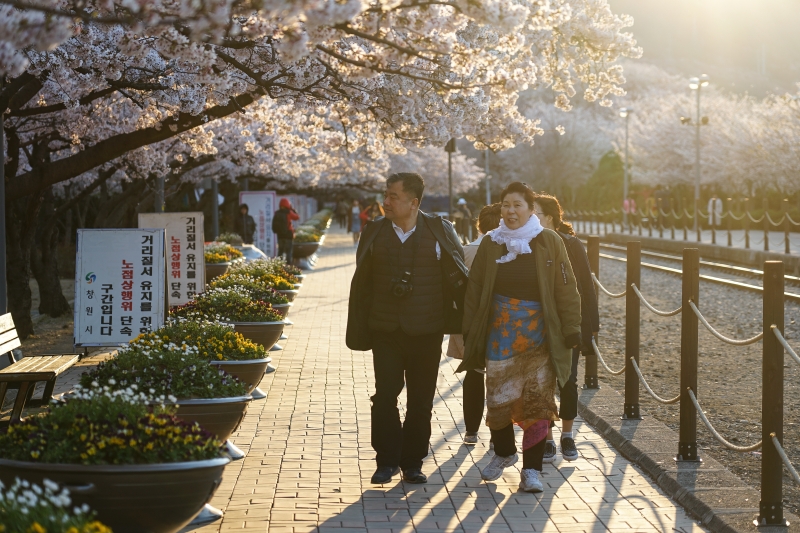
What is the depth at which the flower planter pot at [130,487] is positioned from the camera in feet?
14.6

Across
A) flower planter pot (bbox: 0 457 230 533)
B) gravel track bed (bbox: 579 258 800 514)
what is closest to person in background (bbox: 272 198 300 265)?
gravel track bed (bbox: 579 258 800 514)

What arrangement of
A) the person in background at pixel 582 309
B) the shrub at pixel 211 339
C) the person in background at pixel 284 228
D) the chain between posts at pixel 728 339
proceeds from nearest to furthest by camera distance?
the chain between posts at pixel 728 339, the person in background at pixel 582 309, the shrub at pixel 211 339, the person in background at pixel 284 228

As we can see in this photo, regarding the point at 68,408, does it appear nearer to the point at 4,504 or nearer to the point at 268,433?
the point at 4,504

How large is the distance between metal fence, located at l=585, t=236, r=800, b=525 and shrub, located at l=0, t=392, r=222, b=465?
287 centimetres

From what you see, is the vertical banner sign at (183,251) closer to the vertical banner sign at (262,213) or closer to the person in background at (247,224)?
the person in background at (247,224)

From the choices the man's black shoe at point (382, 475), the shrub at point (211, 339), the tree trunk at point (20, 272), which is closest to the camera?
the man's black shoe at point (382, 475)

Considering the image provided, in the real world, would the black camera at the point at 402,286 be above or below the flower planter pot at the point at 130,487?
above

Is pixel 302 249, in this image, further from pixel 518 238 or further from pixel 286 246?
pixel 518 238

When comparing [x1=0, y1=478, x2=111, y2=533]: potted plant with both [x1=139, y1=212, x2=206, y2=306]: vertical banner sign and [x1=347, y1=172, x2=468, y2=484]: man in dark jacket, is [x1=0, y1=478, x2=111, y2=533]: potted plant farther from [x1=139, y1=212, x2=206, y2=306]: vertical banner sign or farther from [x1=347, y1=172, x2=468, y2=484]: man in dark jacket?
[x1=139, y1=212, x2=206, y2=306]: vertical banner sign

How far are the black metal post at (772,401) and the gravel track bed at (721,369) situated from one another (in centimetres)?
32

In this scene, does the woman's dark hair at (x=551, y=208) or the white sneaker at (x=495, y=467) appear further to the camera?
the woman's dark hair at (x=551, y=208)

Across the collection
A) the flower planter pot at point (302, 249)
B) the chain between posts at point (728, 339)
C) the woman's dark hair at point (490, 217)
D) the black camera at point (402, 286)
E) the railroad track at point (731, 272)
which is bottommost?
the railroad track at point (731, 272)

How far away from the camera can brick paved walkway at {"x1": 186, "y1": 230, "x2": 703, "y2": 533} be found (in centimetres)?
574

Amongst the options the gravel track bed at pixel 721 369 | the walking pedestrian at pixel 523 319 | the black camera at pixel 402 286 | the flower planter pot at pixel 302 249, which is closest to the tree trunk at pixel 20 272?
the gravel track bed at pixel 721 369
